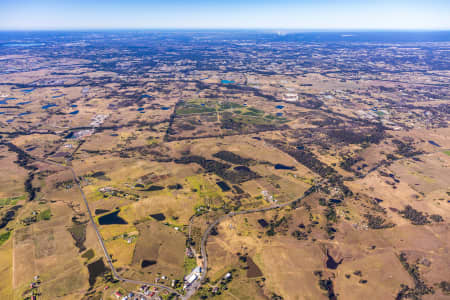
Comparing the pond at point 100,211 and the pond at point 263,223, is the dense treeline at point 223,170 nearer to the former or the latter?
the pond at point 263,223

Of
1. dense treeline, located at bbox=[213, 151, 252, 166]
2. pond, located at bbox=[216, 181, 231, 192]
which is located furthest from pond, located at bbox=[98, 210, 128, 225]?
dense treeline, located at bbox=[213, 151, 252, 166]

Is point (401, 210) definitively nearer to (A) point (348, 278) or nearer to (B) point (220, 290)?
(A) point (348, 278)

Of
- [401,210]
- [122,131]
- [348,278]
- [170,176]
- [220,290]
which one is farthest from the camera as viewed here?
[122,131]

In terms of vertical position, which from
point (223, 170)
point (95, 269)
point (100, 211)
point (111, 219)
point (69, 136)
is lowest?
point (95, 269)

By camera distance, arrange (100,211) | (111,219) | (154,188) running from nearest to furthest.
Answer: (111,219) → (100,211) → (154,188)

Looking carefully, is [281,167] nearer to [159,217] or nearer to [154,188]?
[154,188]

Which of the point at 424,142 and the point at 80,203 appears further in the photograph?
the point at 424,142

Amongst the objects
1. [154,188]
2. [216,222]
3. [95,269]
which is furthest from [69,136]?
[216,222]

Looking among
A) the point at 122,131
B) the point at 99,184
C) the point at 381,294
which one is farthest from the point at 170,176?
the point at 381,294

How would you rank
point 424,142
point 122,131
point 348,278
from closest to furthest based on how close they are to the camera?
1. point 348,278
2. point 424,142
3. point 122,131
